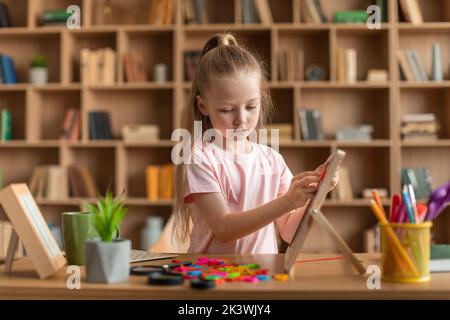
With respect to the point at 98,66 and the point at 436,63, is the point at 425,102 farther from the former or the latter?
the point at 98,66

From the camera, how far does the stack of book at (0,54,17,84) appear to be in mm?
4297

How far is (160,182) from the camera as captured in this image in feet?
13.8

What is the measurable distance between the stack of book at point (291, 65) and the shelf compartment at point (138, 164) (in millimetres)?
1064

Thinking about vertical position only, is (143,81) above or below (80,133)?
above

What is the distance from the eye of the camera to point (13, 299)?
975 millimetres

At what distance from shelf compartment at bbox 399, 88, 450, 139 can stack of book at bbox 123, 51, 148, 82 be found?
1855 millimetres

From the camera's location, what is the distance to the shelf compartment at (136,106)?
4.42 meters

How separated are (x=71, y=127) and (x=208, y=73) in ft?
9.67

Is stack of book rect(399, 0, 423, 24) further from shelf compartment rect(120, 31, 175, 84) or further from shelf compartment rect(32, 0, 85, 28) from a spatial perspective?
shelf compartment rect(32, 0, 85, 28)

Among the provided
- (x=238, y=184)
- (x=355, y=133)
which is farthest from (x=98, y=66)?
(x=238, y=184)

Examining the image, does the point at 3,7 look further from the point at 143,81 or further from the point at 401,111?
the point at 401,111

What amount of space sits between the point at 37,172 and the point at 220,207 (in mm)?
3161

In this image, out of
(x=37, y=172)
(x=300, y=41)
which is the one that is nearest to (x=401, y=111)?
(x=300, y=41)
